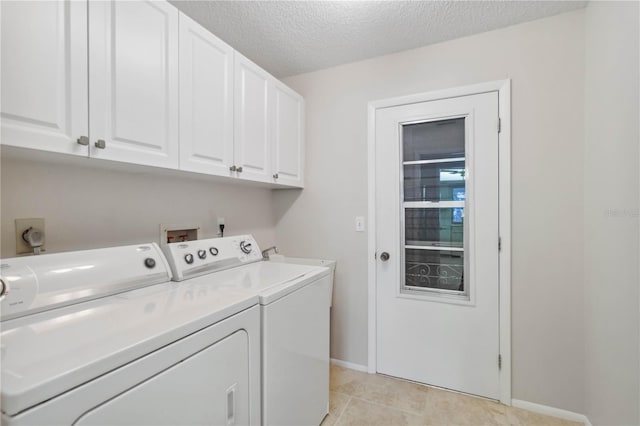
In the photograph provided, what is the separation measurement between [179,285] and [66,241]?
1.71 feet

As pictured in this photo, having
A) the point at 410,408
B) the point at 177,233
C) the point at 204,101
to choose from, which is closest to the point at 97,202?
the point at 177,233

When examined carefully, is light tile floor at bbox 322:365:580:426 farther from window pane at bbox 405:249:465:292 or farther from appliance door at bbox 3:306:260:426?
appliance door at bbox 3:306:260:426

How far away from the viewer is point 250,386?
42.9 inches

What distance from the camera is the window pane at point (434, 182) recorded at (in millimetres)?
2006

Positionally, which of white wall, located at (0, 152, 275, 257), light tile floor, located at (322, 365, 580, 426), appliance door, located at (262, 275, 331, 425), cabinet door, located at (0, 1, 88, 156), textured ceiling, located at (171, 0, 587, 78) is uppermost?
textured ceiling, located at (171, 0, 587, 78)

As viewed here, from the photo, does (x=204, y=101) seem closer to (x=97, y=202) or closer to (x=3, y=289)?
(x=97, y=202)

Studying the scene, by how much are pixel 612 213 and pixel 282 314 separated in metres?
1.67

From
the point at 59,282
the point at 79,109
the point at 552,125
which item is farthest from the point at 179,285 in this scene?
the point at 552,125

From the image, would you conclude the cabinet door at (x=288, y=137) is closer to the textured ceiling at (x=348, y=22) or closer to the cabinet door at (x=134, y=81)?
the textured ceiling at (x=348, y=22)

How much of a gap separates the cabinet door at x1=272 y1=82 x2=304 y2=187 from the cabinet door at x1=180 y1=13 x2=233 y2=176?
0.47 meters

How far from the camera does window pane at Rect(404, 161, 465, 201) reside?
6.58 ft

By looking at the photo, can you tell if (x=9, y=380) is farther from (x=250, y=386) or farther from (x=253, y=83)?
(x=253, y=83)

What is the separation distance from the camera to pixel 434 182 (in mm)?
2070

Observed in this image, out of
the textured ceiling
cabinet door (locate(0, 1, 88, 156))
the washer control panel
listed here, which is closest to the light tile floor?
the washer control panel
